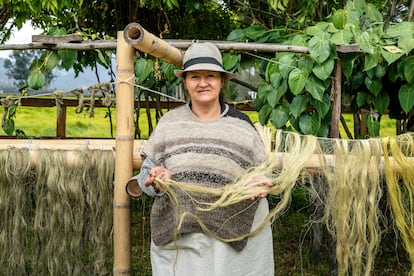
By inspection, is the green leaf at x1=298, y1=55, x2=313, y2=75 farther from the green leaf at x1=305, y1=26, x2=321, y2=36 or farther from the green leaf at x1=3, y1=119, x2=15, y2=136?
the green leaf at x1=3, y1=119, x2=15, y2=136

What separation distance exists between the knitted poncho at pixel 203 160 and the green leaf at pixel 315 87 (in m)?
0.73

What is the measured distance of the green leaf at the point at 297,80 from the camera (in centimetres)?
282

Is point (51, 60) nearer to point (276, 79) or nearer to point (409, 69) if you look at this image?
point (276, 79)

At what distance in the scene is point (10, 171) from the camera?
251 centimetres

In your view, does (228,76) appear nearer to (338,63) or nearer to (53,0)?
(338,63)

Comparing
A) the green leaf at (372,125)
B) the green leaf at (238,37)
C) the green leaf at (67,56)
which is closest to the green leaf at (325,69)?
the green leaf at (372,125)

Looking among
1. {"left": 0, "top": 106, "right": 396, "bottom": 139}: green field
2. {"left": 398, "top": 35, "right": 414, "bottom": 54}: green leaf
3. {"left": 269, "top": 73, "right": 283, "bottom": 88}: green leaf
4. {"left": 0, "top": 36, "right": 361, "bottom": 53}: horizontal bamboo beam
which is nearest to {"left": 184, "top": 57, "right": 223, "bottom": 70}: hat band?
{"left": 0, "top": 36, "right": 361, "bottom": 53}: horizontal bamboo beam

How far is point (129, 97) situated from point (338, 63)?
1.06 meters

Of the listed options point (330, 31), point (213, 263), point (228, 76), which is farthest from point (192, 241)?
point (330, 31)

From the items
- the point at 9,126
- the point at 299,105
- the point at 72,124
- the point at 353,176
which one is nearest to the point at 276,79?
the point at 299,105

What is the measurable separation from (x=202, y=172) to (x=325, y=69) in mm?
1006

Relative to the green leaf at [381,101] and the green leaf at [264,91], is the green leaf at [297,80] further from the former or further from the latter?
the green leaf at [381,101]

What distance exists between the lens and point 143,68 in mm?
2998

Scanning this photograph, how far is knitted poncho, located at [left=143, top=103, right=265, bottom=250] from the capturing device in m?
2.09
